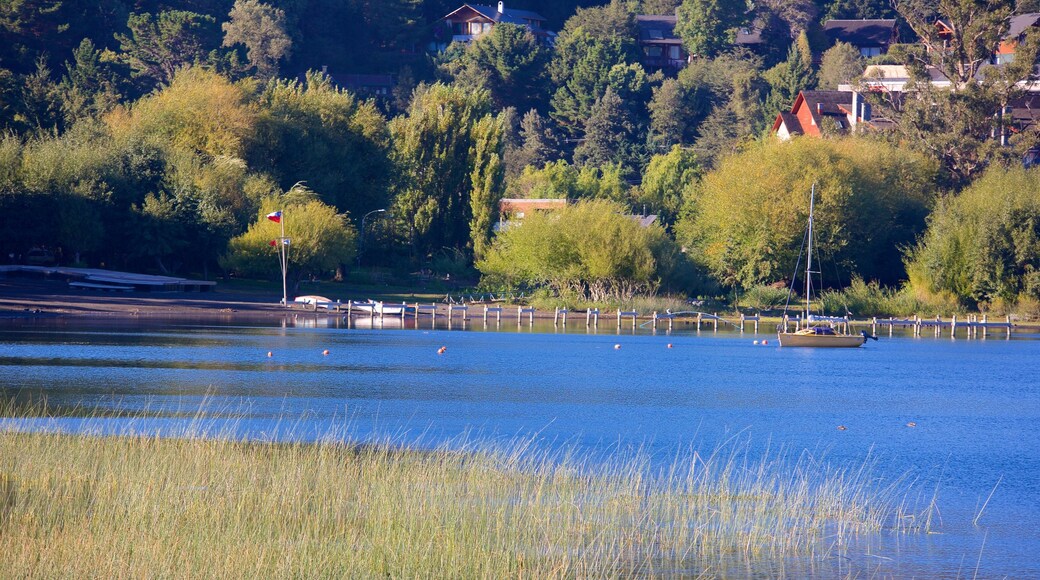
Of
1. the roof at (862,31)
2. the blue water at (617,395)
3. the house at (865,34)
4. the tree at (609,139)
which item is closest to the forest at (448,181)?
the tree at (609,139)

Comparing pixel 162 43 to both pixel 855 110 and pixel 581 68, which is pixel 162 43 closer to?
pixel 581 68

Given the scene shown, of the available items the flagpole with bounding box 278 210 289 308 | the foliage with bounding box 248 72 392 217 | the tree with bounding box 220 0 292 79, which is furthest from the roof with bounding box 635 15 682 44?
the flagpole with bounding box 278 210 289 308

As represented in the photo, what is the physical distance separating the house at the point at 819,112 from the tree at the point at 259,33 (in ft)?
171

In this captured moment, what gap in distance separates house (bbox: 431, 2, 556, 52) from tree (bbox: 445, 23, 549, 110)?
16730 mm

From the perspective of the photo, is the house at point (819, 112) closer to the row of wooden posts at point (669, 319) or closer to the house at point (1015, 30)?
the house at point (1015, 30)

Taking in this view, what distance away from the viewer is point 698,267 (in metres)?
80.6

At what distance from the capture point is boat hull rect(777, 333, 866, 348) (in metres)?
60.8

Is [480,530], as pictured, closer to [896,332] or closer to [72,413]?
[72,413]

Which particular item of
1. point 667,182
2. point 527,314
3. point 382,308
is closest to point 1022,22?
point 667,182

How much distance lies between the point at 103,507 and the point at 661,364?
35.2m

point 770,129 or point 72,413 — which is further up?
point 770,129

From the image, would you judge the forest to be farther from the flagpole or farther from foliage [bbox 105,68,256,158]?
the flagpole

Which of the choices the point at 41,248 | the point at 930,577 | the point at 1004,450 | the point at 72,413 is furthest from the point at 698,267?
the point at 930,577

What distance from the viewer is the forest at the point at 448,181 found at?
70.3m
